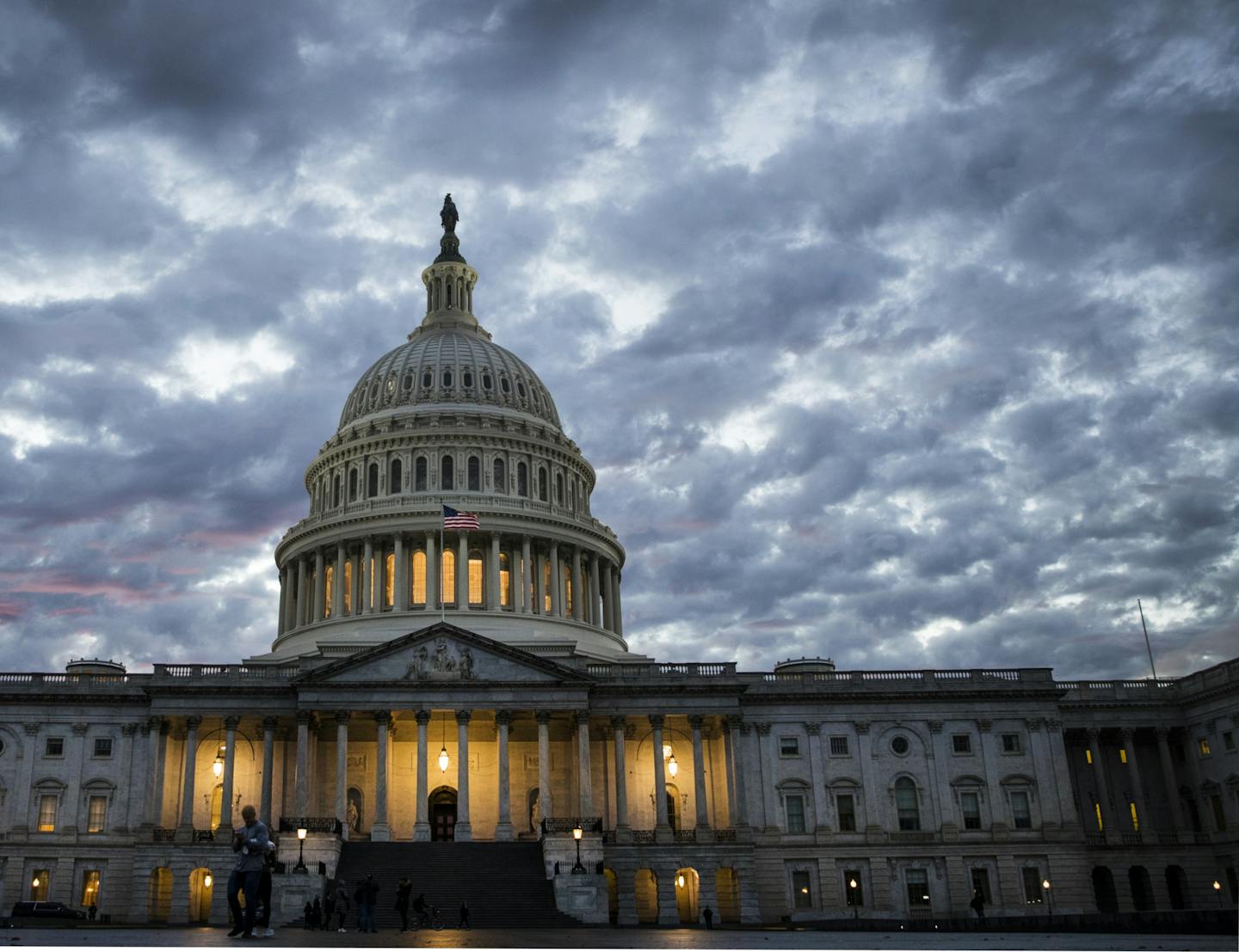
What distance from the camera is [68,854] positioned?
246ft

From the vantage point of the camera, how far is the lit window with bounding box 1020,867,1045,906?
254 feet

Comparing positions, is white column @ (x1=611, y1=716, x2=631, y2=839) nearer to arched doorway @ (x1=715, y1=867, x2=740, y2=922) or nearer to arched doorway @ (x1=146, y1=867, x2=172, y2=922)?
arched doorway @ (x1=715, y1=867, x2=740, y2=922)

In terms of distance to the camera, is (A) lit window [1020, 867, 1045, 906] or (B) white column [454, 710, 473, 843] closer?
(B) white column [454, 710, 473, 843]

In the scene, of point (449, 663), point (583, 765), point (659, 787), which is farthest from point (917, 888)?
point (449, 663)

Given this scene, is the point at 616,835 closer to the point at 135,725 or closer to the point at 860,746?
the point at 860,746

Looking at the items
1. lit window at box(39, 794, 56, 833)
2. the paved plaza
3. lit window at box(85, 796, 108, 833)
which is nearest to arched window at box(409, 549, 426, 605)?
lit window at box(85, 796, 108, 833)

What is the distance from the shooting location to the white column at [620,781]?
244 ft

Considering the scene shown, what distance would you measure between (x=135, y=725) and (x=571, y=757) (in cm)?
2596

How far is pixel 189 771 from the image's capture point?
74.5 metres

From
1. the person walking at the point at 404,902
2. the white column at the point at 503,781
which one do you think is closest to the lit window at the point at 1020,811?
the white column at the point at 503,781

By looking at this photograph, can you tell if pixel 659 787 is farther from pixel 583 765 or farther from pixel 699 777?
pixel 583 765

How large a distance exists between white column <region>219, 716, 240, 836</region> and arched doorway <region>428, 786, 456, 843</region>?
39.2 feet

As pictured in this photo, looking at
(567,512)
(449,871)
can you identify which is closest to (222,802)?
(449,871)

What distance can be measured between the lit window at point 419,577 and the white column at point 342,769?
685 inches
